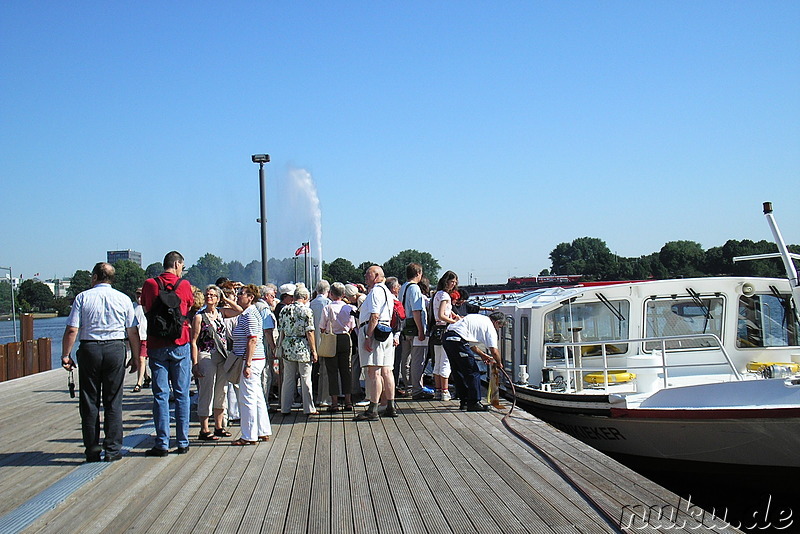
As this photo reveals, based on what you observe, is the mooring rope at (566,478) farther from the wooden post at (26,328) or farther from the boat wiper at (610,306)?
the wooden post at (26,328)

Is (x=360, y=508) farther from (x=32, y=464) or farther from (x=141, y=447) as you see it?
(x=32, y=464)

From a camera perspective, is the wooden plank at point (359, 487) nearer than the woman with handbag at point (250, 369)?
Yes

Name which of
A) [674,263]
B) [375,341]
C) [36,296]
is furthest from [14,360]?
[674,263]

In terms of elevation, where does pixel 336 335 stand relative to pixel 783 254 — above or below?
below

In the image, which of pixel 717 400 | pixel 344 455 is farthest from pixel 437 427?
pixel 717 400

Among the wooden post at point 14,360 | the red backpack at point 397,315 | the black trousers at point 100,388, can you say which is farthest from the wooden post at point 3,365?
the black trousers at point 100,388

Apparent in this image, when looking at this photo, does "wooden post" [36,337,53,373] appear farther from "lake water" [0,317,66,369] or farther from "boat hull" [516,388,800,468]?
"boat hull" [516,388,800,468]

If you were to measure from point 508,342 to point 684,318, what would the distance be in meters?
3.00

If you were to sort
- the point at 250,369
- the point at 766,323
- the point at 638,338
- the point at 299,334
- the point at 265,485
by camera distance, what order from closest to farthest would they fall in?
the point at 265,485 < the point at 250,369 < the point at 299,334 < the point at 638,338 < the point at 766,323

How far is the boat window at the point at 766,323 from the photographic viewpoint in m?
10.9

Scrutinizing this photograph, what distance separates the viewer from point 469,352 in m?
9.59

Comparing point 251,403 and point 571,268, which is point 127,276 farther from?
point 571,268

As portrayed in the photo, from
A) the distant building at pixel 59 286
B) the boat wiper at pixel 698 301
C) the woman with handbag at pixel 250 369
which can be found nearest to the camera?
the woman with handbag at pixel 250 369

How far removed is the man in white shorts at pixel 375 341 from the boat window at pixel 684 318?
15.3ft
